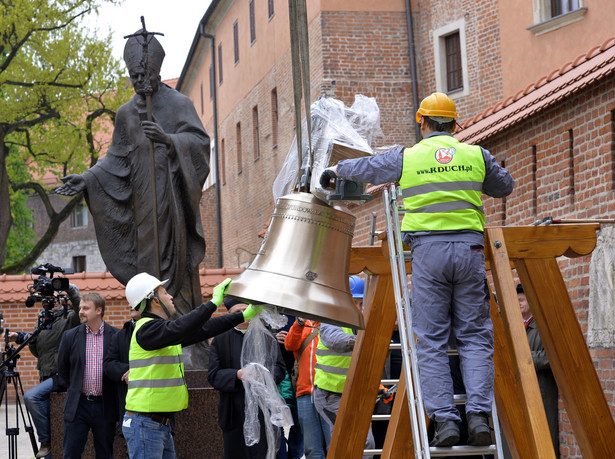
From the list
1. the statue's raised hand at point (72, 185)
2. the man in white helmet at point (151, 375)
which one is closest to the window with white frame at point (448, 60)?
the statue's raised hand at point (72, 185)

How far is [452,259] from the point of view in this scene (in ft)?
16.1

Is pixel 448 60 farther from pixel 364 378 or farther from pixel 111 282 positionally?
Result: pixel 364 378

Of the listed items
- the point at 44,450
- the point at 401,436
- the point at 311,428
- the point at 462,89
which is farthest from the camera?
the point at 462,89

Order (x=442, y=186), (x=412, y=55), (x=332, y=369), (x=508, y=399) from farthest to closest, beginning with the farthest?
1. (x=412, y=55)
2. (x=332, y=369)
3. (x=508, y=399)
4. (x=442, y=186)

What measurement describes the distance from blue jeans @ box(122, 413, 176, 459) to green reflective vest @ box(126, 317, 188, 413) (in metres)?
0.07

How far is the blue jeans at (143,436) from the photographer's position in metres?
6.62

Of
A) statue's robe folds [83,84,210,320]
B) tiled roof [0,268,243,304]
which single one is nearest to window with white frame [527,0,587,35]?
tiled roof [0,268,243,304]

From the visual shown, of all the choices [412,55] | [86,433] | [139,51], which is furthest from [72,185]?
[412,55]

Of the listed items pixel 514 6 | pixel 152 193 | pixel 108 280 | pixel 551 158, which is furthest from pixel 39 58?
pixel 152 193

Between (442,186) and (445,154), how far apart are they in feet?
0.51

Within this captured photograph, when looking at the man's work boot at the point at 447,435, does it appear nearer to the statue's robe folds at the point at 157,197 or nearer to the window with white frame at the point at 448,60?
the statue's robe folds at the point at 157,197

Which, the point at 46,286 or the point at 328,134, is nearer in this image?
the point at 328,134

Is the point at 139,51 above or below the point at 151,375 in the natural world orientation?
above

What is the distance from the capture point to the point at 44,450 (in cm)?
920
